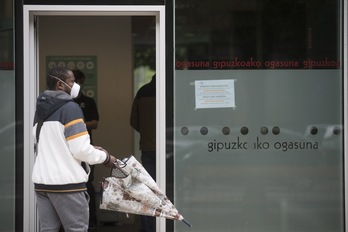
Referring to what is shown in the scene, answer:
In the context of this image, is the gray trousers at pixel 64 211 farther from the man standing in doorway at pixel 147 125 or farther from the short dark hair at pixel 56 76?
the man standing in doorway at pixel 147 125

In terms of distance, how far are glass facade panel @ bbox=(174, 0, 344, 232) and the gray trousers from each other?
1.81 m

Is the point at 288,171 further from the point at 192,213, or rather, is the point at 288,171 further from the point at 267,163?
the point at 192,213

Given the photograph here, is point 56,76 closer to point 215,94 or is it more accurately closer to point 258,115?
point 215,94

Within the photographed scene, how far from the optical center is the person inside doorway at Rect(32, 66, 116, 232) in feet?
17.3

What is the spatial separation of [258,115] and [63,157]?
2.47 metres

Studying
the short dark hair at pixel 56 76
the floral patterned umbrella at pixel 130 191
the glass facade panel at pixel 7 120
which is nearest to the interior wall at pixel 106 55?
the glass facade panel at pixel 7 120

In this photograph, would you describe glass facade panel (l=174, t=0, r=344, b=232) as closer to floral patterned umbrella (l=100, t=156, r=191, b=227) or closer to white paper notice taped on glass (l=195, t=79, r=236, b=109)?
white paper notice taped on glass (l=195, t=79, r=236, b=109)

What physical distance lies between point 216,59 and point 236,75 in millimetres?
256

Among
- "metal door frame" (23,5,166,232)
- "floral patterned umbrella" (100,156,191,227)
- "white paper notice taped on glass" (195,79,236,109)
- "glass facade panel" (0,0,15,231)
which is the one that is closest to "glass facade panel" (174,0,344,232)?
"white paper notice taped on glass" (195,79,236,109)

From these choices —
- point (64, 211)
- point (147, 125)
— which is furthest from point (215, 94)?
point (64, 211)

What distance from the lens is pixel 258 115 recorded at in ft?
23.3

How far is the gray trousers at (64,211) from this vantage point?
532 cm

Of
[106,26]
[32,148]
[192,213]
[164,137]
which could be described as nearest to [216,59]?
[164,137]

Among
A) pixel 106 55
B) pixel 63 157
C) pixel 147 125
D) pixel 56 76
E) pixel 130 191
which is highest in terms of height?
pixel 106 55
